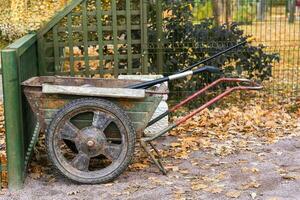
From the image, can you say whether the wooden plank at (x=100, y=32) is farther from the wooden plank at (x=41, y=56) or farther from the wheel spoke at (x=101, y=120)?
the wheel spoke at (x=101, y=120)

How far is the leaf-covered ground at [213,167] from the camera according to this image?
488 cm

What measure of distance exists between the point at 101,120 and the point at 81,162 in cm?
40

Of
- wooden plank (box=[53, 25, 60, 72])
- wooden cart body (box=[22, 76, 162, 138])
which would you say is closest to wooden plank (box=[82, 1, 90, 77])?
wooden plank (box=[53, 25, 60, 72])

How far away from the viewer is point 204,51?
25.7 ft

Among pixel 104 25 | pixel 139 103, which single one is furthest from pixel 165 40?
pixel 139 103

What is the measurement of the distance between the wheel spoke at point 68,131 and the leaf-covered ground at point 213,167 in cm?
42

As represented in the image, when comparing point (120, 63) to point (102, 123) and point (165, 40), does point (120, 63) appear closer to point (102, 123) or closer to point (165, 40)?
point (165, 40)

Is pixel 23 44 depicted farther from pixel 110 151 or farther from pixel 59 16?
pixel 59 16

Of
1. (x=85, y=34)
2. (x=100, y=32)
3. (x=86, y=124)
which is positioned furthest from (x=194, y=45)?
(x=86, y=124)

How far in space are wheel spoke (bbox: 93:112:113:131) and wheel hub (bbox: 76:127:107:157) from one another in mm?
39

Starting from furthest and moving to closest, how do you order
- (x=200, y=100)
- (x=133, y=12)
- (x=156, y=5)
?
(x=200, y=100), (x=156, y=5), (x=133, y=12)

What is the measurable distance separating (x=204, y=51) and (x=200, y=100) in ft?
2.30

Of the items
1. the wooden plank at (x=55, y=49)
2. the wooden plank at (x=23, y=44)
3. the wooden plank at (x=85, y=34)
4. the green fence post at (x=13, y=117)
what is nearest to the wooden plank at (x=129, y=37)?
the wooden plank at (x=85, y=34)

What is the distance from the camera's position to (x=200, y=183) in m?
5.12
